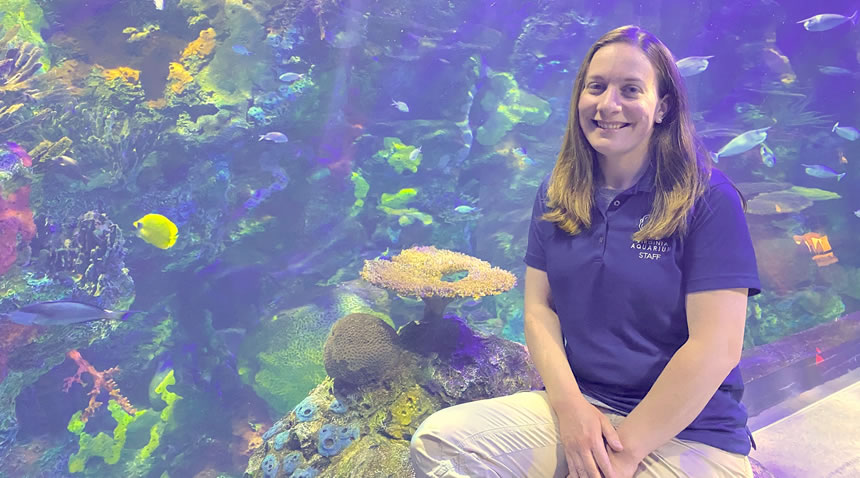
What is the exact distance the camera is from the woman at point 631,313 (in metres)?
1.29

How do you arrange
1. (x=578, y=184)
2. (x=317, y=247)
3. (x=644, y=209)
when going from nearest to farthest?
(x=644, y=209)
(x=578, y=184)
(x=317, y=247)

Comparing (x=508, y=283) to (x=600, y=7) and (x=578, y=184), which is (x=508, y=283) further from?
(x=600, y=7)

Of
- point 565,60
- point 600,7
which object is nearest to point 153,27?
point 565,60

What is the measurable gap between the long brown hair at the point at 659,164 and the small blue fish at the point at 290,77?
583cm

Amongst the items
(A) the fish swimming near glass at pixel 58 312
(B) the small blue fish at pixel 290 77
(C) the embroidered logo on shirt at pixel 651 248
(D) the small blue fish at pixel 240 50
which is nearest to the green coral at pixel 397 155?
(B) the small blue fish at pixel 290 77

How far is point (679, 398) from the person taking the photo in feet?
4.16

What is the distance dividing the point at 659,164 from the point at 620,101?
10.0 inches

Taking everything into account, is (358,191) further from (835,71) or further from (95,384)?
(835,71)

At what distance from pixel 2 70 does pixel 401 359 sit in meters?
6.31

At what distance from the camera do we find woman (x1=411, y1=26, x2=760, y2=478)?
1285 mm

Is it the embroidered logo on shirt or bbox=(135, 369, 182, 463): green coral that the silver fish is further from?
bbox=(135, 369, 182, 463): green coral

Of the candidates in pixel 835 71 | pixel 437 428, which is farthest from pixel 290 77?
pixel 835 71

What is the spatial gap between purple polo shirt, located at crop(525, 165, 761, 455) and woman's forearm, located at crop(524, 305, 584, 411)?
56mm

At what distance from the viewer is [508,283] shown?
3.28 meters
